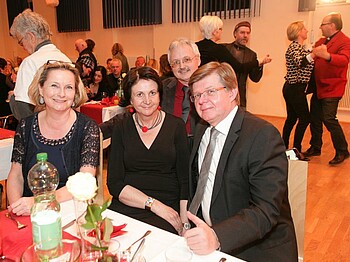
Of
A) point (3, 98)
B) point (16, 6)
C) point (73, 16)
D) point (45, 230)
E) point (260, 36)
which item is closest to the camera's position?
point (45, 230)

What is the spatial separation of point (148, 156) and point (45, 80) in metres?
0.68

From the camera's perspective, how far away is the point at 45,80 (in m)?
1.87

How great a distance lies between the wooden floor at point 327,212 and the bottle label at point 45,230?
6.24 feet

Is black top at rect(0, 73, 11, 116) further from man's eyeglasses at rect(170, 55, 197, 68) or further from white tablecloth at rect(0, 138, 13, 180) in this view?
man's eyeglasses at rect(170, 55, 197, 68)

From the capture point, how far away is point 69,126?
1854 millimetres

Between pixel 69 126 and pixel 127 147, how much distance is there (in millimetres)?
331

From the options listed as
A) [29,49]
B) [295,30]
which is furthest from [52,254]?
[295,30]

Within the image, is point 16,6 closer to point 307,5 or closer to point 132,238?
point 307,5

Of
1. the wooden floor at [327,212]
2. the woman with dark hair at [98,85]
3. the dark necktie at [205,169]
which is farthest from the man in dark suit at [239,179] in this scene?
the woman with dark hair at [98,85]

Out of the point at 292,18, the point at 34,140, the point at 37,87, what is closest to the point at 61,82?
the point at 37,87

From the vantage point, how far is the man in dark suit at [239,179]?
1274 millimetres

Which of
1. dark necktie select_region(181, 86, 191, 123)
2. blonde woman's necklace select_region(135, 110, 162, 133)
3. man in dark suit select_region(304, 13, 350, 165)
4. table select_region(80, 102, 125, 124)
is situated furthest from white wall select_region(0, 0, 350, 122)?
blonde woman's necklace select_region(135, 110, 162, 133)

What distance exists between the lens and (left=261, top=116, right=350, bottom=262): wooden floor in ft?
8.05

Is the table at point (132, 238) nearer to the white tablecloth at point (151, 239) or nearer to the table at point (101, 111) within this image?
the white tablecloth at point (151, 239)
